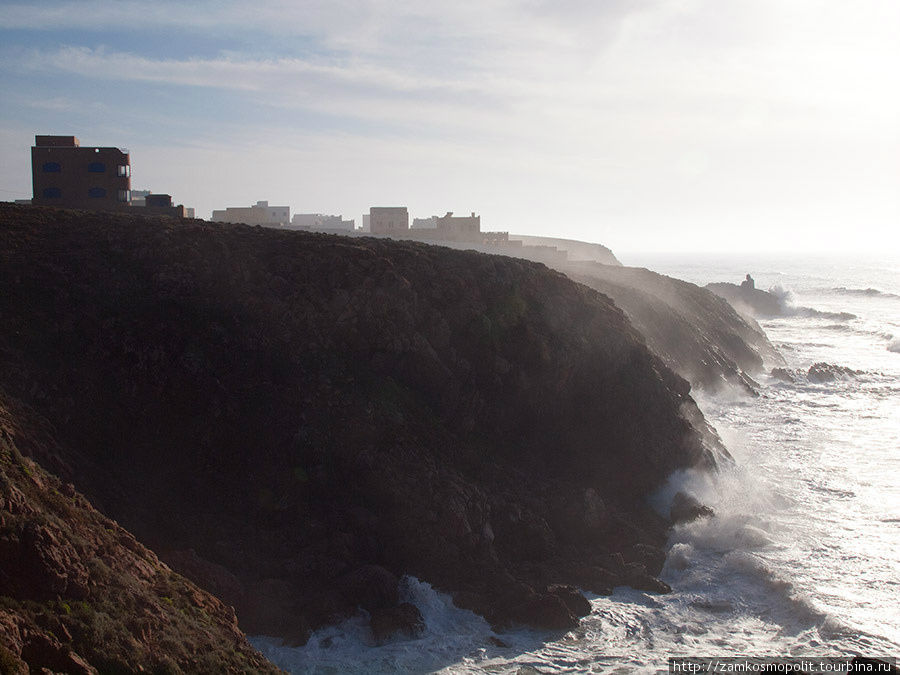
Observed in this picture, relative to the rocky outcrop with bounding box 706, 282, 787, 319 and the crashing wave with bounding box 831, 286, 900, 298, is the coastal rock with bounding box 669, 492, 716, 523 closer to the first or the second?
the rocky outcrop with bounding box 706, 282, 787, 319

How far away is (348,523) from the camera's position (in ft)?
55.7

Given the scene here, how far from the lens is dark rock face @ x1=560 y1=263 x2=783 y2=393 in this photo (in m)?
38.0

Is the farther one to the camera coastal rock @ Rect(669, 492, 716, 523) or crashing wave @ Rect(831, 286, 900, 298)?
crashing wave @ Rect(831, 286, 900, 298)

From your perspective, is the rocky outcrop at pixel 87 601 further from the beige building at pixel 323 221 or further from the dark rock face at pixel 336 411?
the beige building at pixel 323 221

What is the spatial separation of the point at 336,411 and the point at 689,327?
2737cm

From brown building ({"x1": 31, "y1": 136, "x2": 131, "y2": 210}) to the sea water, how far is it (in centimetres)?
3201

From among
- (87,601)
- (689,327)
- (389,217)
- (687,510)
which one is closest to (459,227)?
(389,217)

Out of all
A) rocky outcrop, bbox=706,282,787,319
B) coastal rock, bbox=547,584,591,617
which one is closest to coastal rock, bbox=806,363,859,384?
coastal rock, bbox=547,584,591,617

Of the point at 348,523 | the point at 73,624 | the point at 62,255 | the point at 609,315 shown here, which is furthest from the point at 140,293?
the point at 609,315

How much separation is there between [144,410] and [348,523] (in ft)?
17.9

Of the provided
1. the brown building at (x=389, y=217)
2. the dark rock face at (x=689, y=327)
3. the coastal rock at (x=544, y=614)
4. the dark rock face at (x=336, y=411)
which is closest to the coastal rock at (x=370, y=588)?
the dark rock face at (x=336, y=411)

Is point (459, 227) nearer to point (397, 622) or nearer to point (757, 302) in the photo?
point (757, 302)

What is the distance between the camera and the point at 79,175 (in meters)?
40.2

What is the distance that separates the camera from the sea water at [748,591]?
14195mm
